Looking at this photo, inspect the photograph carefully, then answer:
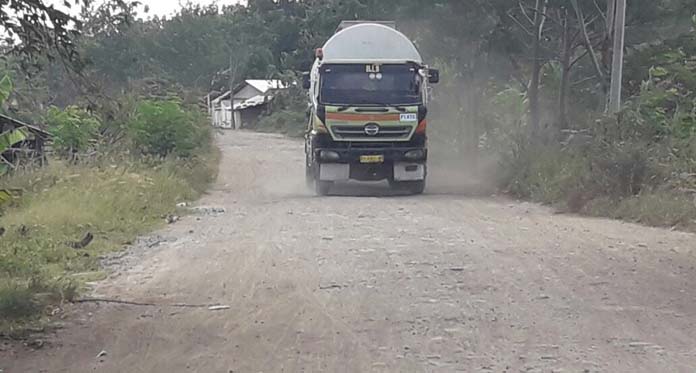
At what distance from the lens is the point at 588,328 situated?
7508mm

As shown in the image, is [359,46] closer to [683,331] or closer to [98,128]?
[98,128]

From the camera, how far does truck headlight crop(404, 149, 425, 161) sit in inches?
858

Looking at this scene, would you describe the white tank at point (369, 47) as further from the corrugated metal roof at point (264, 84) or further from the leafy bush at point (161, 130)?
the corrugated metal roof at point (264, 84)

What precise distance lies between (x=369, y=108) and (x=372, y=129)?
0.53m

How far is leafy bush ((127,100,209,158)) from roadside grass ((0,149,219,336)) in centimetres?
137

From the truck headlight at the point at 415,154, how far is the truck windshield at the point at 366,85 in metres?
1.19

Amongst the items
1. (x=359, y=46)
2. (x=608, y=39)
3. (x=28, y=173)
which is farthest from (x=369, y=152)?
(x=28, y=173)

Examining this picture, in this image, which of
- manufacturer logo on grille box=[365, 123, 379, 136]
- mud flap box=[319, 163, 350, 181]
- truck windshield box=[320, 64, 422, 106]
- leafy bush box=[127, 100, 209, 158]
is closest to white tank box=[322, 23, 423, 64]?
truck windshield box=[320, 64, 422, 106]

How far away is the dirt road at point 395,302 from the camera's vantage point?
267 inches

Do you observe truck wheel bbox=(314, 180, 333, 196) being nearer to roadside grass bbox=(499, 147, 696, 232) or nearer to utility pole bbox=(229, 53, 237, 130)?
roadside grass bbox=(499, 147, 696, 232)

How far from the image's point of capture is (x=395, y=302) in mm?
8633

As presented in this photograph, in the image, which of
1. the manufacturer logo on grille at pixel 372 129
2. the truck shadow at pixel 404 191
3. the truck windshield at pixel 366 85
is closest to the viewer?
the truck windshield at pixel 366 85

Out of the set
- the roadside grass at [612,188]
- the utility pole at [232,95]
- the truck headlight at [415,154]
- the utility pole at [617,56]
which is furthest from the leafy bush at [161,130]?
the utility pole at [232,95]

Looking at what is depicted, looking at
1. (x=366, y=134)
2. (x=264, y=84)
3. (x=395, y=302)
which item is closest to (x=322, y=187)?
(x=366, y=134)
